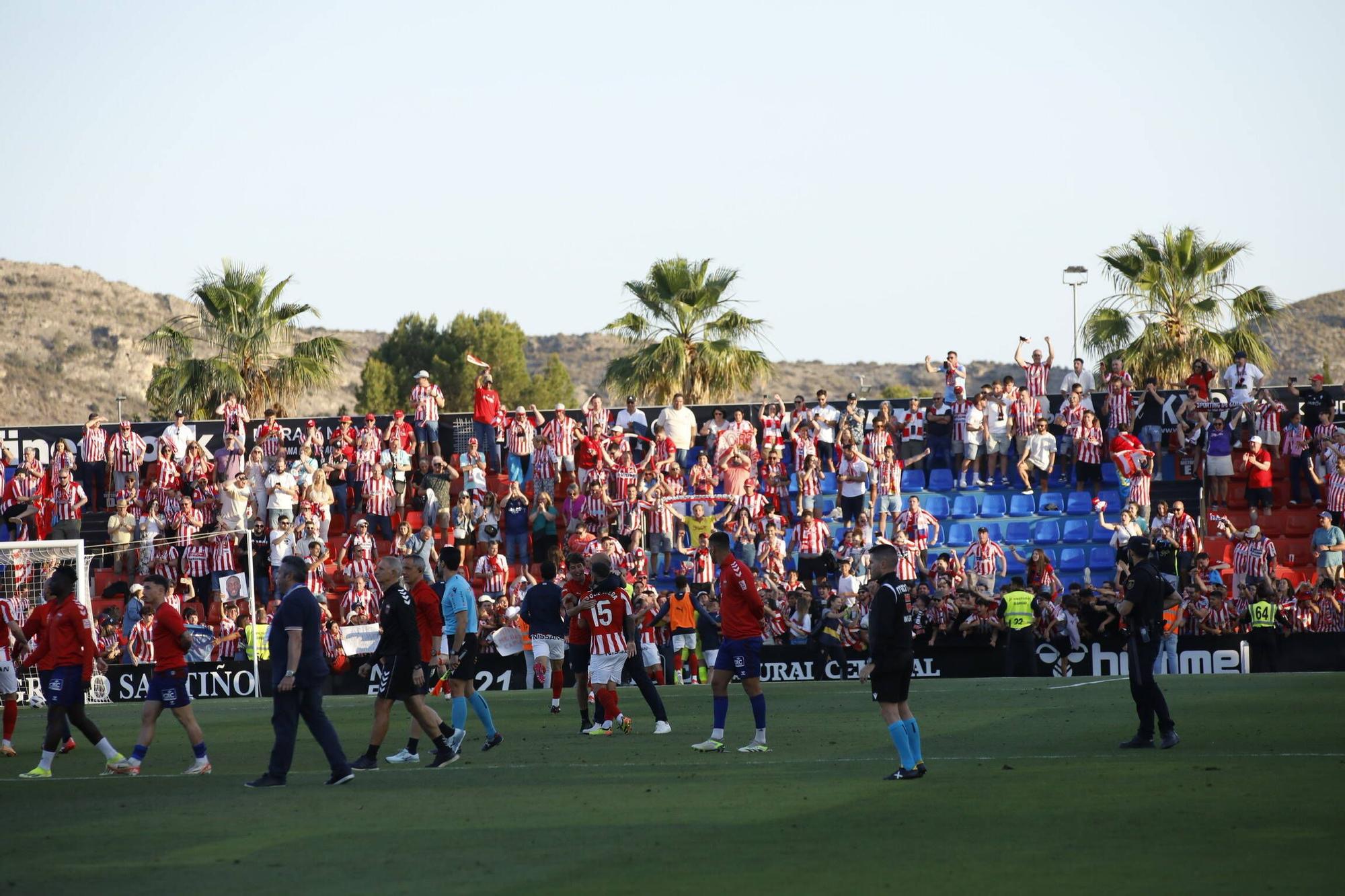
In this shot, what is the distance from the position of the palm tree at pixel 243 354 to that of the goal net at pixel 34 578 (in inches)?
459

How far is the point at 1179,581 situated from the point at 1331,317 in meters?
82.8

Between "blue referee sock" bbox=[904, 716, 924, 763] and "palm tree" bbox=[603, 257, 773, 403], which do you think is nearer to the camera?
"blue referee sock" bbox=[904, 716, 924, 763]

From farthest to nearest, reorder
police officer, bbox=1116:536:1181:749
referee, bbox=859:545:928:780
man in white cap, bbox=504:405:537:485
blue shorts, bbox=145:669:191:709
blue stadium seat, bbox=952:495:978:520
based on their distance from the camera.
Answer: man in white cap, bbox=504:405:537:485 < blue stadium seat, bbox=952:495:978:520 < police officer, bbox=1116:536:1181:749 < blue shorts, bbox=145:669:191:709 < referee, bbox=859:545:928:780

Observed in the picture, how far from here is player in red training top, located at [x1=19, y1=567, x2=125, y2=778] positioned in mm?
13914

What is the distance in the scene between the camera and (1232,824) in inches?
365

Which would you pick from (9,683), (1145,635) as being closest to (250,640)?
(9,683)

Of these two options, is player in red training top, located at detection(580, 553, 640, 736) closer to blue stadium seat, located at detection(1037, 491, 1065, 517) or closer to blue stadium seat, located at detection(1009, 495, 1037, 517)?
blue stadium seat, located at detection(1009, 495, 1037, 517)

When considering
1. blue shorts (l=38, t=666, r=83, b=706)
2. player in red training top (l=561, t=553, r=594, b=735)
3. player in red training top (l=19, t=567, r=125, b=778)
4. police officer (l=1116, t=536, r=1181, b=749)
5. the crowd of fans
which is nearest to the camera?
police officer (l=1116, t=536, r=1181, b=749)

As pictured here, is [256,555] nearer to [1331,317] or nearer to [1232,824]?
[1232,824]

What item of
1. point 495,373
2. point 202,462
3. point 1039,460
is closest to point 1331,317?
point 495,373

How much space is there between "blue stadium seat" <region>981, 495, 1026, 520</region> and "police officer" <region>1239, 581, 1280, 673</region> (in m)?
7.49

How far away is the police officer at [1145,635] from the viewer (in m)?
13.4

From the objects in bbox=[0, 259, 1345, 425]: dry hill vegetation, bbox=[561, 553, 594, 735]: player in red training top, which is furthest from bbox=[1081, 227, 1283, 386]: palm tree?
bbox=[0, 259, 1345, 425]: dry hill vegetation

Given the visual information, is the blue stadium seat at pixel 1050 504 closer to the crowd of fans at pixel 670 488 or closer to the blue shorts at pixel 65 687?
the crowd of fans at pixel 670 488
